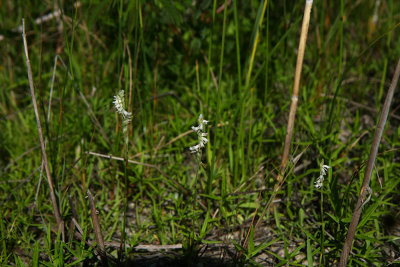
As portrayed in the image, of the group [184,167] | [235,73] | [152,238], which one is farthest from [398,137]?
[152,238]

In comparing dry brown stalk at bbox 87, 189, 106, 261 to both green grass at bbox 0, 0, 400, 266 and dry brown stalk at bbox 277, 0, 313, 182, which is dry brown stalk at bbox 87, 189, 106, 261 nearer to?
green grass at bbox 0, 0, 400, 266

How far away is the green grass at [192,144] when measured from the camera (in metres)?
1.41

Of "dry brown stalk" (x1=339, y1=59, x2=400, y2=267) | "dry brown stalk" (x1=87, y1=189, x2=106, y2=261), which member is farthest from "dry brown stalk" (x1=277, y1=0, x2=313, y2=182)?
"dry brown stalk" (x1=87, y1=189, x2=106, y2=261)

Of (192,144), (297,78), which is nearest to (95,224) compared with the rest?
(192,144)

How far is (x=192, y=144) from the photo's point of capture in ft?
6.06

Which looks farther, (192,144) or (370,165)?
(192,144)

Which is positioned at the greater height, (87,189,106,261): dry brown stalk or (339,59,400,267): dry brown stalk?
(339,59,400,267): dry brown stalk

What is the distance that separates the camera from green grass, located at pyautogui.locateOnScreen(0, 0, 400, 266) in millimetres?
1407

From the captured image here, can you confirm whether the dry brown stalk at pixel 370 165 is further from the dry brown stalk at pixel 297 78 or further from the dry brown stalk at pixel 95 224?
the dry brown stalk at pixel 95 224

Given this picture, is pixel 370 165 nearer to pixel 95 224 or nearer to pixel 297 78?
pixel 297 78

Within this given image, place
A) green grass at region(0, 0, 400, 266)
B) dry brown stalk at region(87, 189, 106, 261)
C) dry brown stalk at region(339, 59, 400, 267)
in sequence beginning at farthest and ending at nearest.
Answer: green grass at region(0, 0, 400, 266)
dry brown stalk at region(87, 189, 106, 261)
dry brown stalk at region(339, 59, 400, 267)

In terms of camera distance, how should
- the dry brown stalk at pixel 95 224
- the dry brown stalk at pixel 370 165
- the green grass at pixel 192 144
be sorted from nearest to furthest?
the dry brown stalk at pixel 370 165 → the dry brown stalk at pixel 95 224 → the green grass at pixel 192 144

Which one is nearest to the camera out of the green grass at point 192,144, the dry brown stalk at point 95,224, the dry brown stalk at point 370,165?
the dry brown stalk at point 370,165

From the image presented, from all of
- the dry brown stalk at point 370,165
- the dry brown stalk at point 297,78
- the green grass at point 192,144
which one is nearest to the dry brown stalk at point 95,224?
the green grass at point 192,144
